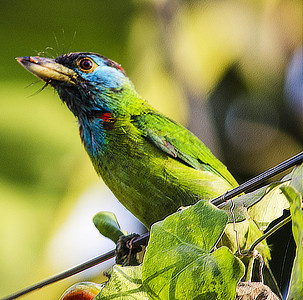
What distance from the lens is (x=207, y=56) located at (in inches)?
147

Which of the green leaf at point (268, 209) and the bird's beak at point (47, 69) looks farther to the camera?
the bird's beak at point (47, 69)

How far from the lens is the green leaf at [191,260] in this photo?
962mm

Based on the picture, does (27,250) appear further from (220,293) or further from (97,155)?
(220,293)

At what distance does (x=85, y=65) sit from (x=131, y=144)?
2.06 ft

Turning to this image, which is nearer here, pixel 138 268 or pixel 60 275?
pixel 138 268

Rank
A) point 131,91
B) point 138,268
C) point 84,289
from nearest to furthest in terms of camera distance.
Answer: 1. point 138,268
2. point 84,289
3. point 131,91

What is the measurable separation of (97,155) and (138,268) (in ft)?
4.86

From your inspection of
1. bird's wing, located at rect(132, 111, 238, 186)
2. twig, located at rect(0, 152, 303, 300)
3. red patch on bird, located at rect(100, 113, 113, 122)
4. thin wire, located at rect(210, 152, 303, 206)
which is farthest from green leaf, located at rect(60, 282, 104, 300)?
red patch on bird, located at rect(100, 113, 113, 122)

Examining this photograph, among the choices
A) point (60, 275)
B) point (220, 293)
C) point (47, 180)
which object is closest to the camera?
point (220, 293)

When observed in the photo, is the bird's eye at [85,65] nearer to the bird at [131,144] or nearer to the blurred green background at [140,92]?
the bird at [131,144]

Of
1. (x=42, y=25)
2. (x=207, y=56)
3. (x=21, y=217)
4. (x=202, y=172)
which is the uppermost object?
→ (x=42, y=25)

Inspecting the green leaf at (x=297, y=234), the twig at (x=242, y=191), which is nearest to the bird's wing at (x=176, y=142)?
the twig at (x=242, y=191)

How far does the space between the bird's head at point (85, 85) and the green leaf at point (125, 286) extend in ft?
5.50

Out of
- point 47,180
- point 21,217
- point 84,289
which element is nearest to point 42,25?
point 47,180
